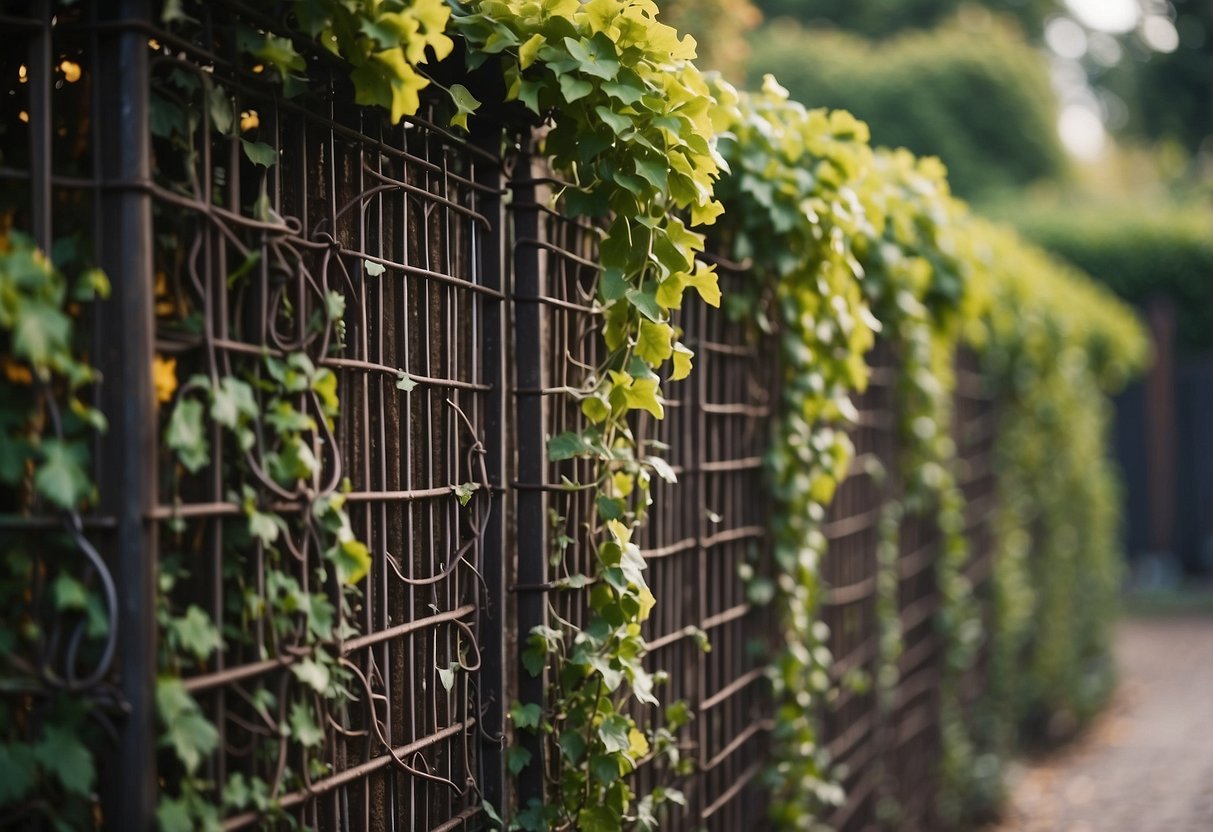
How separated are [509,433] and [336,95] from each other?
816mm

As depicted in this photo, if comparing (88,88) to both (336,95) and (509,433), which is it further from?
(509,433)

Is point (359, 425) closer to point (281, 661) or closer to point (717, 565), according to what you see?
point (281, 661)

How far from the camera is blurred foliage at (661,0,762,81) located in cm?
774

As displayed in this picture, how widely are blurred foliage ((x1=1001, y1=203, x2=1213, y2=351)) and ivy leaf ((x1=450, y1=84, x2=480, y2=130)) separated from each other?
13.5 meters

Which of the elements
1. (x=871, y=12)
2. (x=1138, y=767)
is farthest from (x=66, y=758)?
(x=871, y=12)

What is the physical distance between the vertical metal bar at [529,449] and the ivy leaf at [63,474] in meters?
1.18

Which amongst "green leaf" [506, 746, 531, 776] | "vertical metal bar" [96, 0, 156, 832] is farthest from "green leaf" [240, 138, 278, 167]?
"green leaf" [506, 746, 531, 776]

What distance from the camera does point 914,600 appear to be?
5652 mm

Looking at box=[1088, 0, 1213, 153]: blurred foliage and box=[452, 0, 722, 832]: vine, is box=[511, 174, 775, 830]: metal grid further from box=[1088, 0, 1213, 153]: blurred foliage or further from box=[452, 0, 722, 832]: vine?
box=[1088, 0, 1213, 153]: blurred foliage

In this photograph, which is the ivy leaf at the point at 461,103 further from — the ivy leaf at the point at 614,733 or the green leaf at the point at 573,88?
the ivy leaf at the point at 614,733

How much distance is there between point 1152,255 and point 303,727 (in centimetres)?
Result: 1419

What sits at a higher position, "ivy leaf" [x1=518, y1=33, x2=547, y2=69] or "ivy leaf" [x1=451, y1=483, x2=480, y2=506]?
"ivy leaf" [x1=518, y1=33, x2=547, y2=69]

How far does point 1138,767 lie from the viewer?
7.21m

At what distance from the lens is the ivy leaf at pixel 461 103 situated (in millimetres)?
2336
